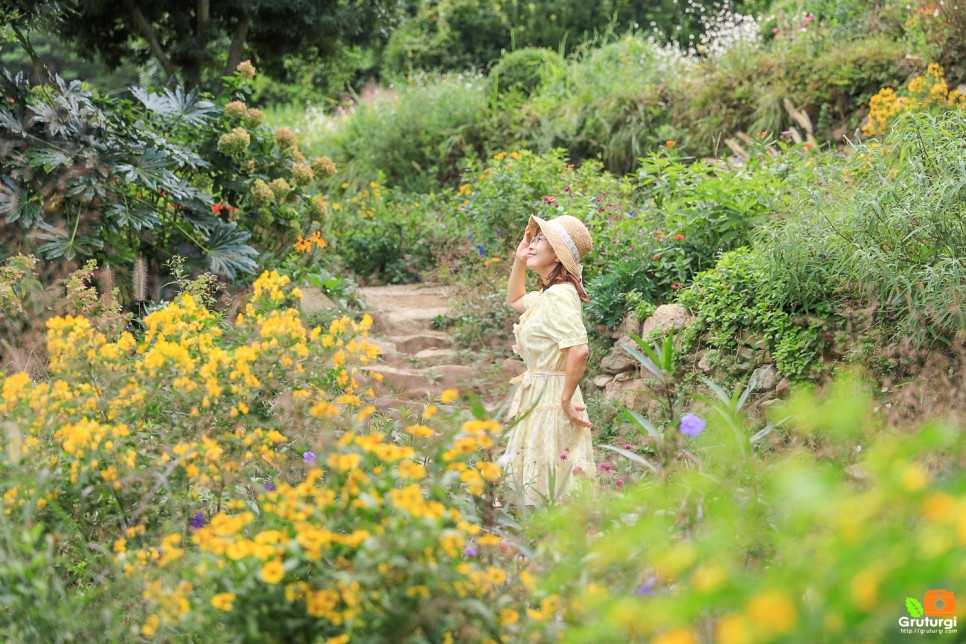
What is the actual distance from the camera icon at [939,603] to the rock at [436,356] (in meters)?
4.16

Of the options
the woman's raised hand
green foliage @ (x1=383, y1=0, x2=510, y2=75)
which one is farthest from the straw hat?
→ green foliage @ (x1=383, y1=0, x2=510, y2=75)

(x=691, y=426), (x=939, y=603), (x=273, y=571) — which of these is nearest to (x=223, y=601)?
(x=273, y=571)

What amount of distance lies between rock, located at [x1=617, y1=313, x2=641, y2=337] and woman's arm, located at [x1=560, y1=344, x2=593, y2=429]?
1727mm

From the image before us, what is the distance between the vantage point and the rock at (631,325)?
5082 mm

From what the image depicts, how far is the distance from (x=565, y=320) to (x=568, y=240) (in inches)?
14.2

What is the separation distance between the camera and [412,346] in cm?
602

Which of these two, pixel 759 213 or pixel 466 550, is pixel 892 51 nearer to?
pixel 759 213

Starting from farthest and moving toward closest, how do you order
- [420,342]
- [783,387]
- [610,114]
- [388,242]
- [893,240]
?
[610,114], [388,242], [420,342], [783,387], [893,240]

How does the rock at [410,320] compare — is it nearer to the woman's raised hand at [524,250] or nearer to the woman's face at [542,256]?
the woman's raised hand at [524,250]

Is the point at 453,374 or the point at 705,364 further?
the point at 453,374

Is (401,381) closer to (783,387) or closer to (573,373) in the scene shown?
(573,373)

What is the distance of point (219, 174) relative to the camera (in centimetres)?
571

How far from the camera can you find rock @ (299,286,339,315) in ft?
19.0

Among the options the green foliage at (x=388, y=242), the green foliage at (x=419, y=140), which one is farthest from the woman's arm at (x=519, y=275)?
the green foliage at (x=419, y=140)
